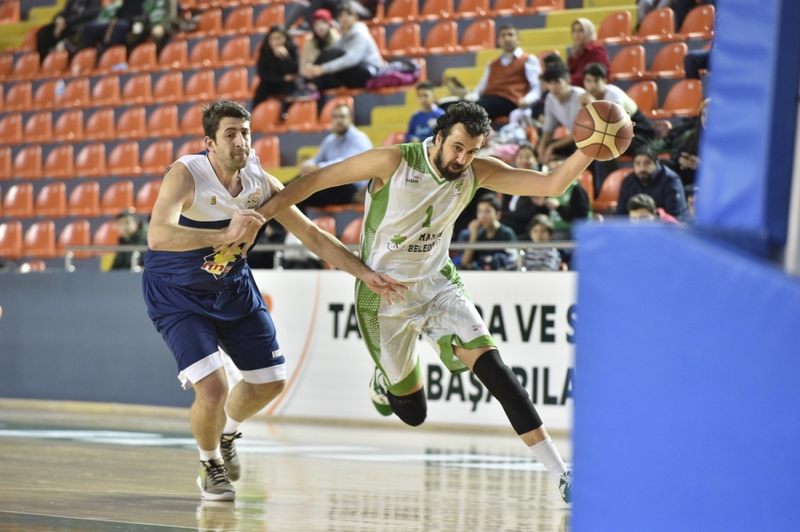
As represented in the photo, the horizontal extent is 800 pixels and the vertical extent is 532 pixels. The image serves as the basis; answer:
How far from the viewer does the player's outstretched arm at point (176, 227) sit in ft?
20.4

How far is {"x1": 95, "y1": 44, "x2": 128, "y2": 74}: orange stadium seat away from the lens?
20.1m

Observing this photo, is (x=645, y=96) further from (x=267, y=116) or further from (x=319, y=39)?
(x=267, y=116)

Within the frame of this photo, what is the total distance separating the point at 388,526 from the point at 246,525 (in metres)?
0.65

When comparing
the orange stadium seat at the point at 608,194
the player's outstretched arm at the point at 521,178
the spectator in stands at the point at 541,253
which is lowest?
the spectator in stands at the point at 541,253

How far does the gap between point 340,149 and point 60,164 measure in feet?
23.2

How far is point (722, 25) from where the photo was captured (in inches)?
134

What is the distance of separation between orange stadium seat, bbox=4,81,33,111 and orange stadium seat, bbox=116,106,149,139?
2.60 m

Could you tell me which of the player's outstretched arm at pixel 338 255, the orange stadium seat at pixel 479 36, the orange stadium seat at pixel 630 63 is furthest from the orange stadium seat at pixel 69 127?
the player's outstretched arm at pixel 338 255

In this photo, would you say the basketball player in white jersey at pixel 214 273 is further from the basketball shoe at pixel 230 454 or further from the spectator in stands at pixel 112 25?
the spectator in stands at pixel 112 25

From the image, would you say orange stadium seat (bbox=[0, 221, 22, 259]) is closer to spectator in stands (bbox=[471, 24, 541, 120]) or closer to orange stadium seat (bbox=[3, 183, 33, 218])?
orange stadium seat (bbox=[3, 183, 33, 218])

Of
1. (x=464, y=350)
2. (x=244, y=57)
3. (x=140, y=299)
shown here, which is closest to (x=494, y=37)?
(x=244, y=57)

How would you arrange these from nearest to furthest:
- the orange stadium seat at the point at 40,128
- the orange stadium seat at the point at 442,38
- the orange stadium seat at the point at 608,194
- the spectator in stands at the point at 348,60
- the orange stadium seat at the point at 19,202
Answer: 1. the orange stadium seat at the point at 608,194
2. the spectator in stands at the point at 348,60
3. the orange stadium seat at the point at 442,38
4. the orange stadium seat at the point at 19,202
5. the orange stadium seat at the point at 40,128

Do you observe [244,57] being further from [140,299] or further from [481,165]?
[481,165]

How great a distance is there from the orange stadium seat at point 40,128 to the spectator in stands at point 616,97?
11.0 m
